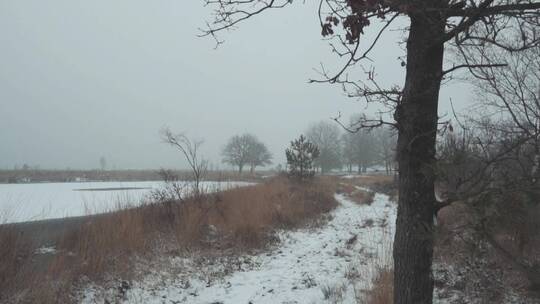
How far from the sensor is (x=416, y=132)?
7.33 feet

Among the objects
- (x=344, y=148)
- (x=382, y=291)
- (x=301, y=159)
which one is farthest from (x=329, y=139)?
(x=382, y=291)

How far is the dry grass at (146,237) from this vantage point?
4.02 m

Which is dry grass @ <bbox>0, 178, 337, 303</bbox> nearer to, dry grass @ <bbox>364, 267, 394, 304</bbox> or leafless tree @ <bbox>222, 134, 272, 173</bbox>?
dry grass @ <bbox>364, 267, 394, 304</bbox>

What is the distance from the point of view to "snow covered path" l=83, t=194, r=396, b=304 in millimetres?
4586

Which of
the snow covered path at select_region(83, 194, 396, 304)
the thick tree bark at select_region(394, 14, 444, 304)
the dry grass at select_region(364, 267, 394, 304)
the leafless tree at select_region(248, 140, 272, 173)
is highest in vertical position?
the leafless tree at select_region(248, 140, 272, 173)

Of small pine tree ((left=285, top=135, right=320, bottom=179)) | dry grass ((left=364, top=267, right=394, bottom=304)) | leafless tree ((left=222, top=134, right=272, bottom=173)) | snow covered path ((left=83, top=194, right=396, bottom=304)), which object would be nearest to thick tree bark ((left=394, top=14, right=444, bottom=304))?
dry grass ((left=364, top=267, right=394, bottom=304))

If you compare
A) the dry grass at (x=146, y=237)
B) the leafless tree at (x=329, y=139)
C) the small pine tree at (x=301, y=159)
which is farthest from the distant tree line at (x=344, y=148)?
the dry grass at (x=146, y=237)

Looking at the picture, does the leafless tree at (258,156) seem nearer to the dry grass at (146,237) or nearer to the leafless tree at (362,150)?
the leafless tree at (362,150)

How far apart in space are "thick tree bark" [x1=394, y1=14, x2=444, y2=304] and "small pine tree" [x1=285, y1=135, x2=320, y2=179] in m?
16.8

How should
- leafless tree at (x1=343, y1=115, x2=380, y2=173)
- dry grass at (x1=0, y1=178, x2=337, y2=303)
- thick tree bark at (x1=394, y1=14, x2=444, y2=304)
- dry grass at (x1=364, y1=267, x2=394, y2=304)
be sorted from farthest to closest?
leafless tree at (x1=343, y1=115, x2=380, y2=173), dry grass at (x1=0, y1=178, x2=337, y2=303), dry grass at (x1=364, y1=267, x2=394, y2=304), thick tree bark at (x1=394, y1=14, x2=444, y2=304)

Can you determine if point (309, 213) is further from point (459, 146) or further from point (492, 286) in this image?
point (459, 146)

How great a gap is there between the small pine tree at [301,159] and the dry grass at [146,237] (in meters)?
6.95

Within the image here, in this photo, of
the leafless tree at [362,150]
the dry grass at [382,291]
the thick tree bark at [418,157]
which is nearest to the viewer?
the thick tree bark at [418,157]

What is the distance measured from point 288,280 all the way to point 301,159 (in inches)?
563
